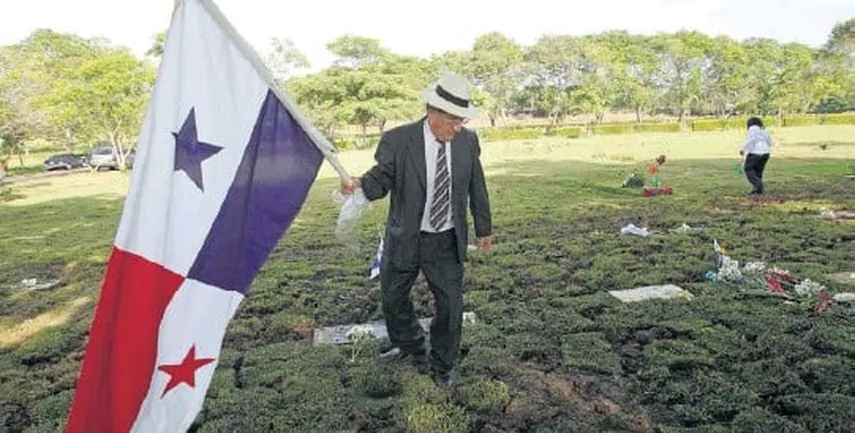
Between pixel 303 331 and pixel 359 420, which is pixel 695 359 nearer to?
pixel 359 420

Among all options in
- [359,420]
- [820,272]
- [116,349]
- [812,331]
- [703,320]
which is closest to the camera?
[116,349]

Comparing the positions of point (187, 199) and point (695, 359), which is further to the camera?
point (695, 359)

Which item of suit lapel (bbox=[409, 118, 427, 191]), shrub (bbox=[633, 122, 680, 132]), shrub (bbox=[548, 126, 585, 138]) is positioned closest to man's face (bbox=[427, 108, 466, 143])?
suit lapel (bbox=[409, 118, 427, 191])

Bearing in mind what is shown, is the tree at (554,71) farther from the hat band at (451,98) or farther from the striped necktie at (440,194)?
the hat band at (451,98)

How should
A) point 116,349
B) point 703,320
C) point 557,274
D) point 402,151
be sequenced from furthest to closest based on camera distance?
point 557,274 < point 703,320 < point 402,151 < point 116,349

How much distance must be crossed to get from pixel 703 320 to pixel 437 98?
301cm

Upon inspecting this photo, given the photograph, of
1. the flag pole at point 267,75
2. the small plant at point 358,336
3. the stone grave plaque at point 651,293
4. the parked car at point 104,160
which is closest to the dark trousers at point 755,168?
the stone grave plaque at point 651,293

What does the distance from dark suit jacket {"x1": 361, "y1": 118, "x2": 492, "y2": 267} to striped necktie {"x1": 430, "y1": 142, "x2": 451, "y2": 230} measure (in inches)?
1.9

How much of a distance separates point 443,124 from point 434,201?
1.64ft

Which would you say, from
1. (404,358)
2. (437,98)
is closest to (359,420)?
(404,358)

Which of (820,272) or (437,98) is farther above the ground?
(437,98)

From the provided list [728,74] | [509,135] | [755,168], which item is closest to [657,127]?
[509,135]

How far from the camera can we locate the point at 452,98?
3783 millimetres

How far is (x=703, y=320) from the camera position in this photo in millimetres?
5113
